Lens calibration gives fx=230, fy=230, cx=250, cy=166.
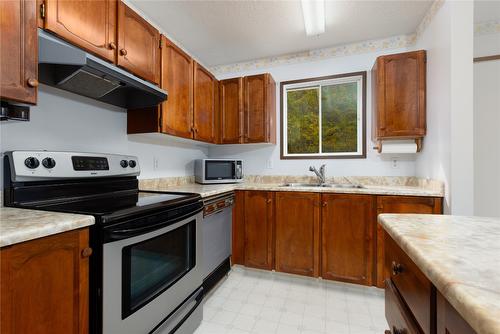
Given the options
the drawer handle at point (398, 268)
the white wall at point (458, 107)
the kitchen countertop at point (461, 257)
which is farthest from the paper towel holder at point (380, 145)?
the drawer handle at point (398, 268)

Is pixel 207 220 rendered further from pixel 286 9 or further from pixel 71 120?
pixel 286 9

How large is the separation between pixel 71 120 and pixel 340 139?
258cm

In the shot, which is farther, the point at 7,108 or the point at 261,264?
the point at 261,264

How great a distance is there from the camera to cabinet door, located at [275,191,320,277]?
2164 mm

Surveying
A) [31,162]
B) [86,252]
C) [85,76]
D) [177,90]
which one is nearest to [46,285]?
[86,252]

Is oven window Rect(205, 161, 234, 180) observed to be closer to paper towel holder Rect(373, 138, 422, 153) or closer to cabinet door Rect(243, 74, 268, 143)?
cabinet door Rect(243, 74, 268, 143)

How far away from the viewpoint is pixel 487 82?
219 centimetres

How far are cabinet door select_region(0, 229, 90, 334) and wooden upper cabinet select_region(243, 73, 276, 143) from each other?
2033 millimetres

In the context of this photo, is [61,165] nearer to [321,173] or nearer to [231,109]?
[231,109]

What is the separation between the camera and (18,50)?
0.96m

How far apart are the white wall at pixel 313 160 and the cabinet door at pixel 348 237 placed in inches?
26.1

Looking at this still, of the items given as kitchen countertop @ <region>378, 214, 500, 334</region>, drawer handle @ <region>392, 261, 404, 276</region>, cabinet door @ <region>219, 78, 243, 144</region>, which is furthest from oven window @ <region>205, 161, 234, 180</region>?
drawer handle @ <region>392, 261, 404, 276</region>

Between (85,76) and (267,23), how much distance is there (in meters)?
1.69

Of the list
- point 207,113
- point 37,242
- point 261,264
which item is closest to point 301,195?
point 261,264
